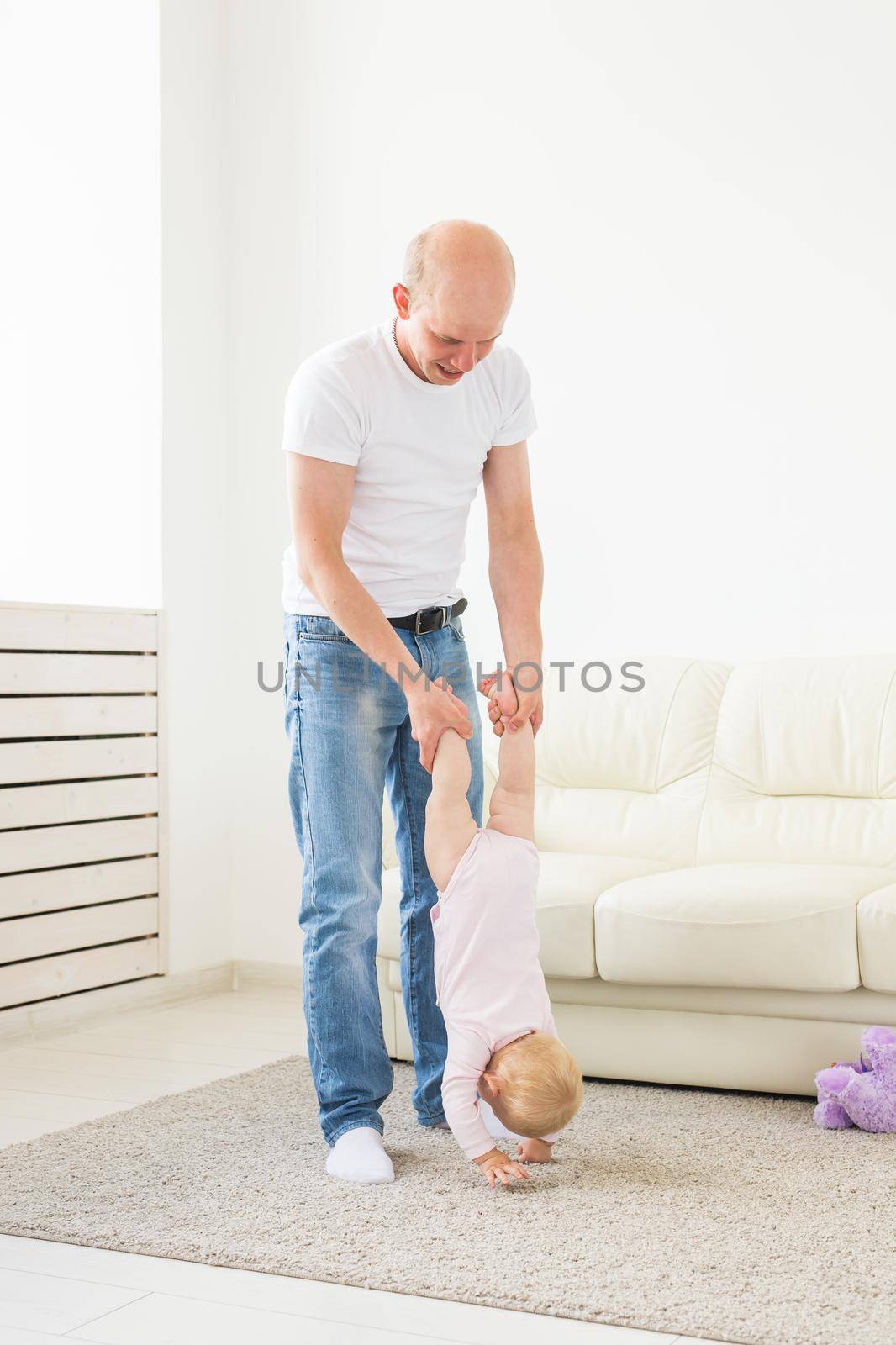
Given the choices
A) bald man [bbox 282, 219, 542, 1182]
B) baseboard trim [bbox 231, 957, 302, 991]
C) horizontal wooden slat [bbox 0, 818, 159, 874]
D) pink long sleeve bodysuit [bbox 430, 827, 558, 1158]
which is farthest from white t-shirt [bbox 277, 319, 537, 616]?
baseboard trim [bbox 231, 957, 302, 991]

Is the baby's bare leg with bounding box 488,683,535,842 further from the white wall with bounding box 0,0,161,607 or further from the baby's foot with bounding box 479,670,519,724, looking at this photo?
the white wall with bounding box 0,0,161,607

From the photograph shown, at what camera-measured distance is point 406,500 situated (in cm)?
220

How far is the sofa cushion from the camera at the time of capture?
2436mm

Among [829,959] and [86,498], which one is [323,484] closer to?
[829,959]

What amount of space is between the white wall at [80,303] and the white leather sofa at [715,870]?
1.19 meters

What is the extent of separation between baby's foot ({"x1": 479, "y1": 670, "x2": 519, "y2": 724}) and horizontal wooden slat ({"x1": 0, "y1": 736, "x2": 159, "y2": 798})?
4.75 feet

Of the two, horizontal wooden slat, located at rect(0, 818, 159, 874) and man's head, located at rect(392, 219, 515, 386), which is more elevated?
man's head, located at rect(392, 219, 515, 386)

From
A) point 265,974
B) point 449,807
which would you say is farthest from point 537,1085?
point 265,974

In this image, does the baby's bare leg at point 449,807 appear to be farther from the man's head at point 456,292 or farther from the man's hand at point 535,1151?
the man's head at point 456,292

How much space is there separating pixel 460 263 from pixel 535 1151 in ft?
4.29

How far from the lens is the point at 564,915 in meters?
2.67

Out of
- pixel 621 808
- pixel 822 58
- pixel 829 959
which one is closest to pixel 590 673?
pixel 621 808

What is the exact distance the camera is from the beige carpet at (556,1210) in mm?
1649

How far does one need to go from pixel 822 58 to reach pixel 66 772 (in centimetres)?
245
